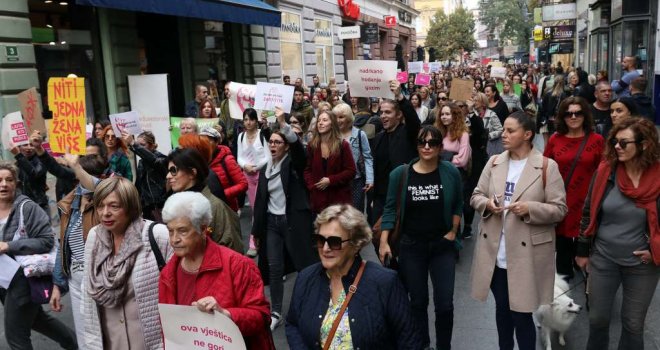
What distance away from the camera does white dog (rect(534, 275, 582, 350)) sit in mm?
4523

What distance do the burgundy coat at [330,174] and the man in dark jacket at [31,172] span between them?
2443 millimetres

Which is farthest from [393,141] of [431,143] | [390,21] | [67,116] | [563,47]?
[563,47]

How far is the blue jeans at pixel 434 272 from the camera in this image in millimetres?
4445

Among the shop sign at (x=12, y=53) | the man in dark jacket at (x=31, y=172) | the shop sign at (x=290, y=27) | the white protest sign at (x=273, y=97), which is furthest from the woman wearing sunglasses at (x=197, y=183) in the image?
the shop sign at (x=290, y=27)

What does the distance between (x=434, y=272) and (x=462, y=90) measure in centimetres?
515

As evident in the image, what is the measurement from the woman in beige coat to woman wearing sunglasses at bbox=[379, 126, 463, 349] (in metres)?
0.22

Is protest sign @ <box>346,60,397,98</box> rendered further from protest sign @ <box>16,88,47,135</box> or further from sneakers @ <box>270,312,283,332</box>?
protest sign @ <box>16,88,47,135</box>

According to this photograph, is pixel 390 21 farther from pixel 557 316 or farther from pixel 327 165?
pixel 557 316

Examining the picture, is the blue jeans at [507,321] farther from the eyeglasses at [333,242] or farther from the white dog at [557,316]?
the eyeglasses at [333,242]

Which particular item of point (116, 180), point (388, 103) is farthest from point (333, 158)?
point (116, 180)

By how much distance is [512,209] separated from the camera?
4.01 metres

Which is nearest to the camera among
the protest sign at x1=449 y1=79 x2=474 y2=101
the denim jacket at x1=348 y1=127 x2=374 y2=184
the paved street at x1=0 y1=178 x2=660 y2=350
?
the paved street at x1=0 y1=178 x2=660 y2=350

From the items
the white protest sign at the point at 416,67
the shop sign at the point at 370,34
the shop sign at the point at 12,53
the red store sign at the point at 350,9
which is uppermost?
the red store sign at the point at 350,9

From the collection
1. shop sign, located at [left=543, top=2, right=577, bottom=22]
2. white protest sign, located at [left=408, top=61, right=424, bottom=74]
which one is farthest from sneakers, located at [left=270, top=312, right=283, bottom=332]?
shop sign, located at [left=543, top=2, right=577, bottom=22]
